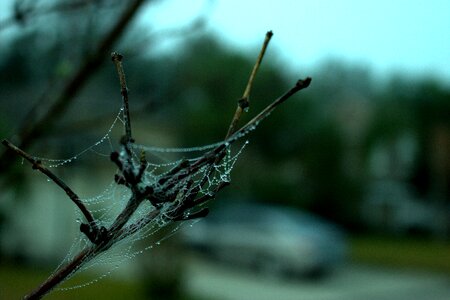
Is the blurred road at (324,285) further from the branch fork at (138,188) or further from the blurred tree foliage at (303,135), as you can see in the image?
the branch fork at (138,188)

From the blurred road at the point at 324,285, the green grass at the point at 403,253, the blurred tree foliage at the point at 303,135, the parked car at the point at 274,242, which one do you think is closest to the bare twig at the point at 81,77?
the blurred road at the point at 324,285

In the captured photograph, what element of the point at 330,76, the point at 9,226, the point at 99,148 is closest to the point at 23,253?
the point at 9,226

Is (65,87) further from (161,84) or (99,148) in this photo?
(99,148)

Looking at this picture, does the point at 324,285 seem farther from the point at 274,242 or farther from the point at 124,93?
the point at 124,93

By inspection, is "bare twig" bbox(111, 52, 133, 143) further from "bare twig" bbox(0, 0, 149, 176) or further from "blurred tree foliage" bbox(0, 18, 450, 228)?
"blurred tree foliage" bbox(0, 18, 450, 228)

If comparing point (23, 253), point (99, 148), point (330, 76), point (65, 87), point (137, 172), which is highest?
point (330, 76)

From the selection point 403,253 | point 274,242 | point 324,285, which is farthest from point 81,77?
point 403,253
